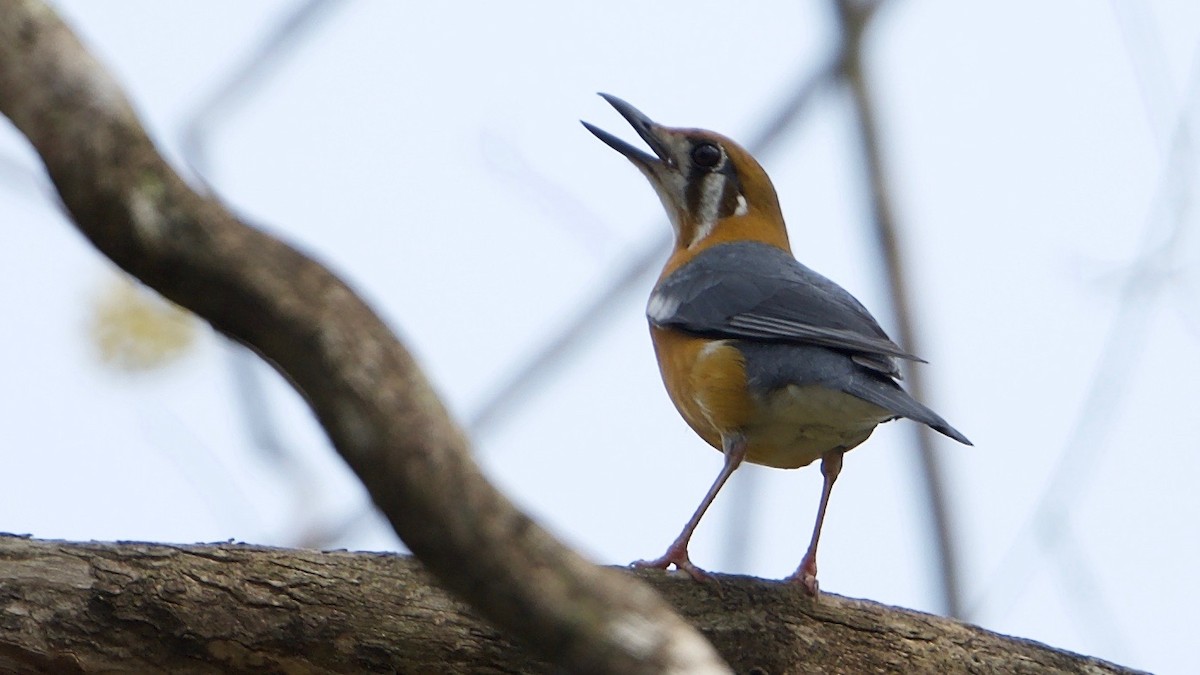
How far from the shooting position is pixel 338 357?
8.06 feet

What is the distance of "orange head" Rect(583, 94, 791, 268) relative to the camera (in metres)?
7.96

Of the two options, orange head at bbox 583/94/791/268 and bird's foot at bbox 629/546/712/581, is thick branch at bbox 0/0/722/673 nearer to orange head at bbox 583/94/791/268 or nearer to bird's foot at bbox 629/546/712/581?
bird's foot at bbox 629/546/712/581

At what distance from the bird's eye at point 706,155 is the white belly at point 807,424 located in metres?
2.21

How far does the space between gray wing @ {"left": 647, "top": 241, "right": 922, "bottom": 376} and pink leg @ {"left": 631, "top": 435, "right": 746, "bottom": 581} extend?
51 cm

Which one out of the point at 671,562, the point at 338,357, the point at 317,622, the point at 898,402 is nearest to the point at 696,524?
the point at 671,562

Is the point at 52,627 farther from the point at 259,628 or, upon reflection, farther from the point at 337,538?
the point at 337,538

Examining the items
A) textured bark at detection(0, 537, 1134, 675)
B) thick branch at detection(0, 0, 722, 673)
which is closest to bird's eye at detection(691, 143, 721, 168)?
textured bark at detection(0, 537, 1134, 675)

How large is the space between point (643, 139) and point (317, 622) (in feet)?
13.3

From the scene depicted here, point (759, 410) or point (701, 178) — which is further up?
point (701, 178)

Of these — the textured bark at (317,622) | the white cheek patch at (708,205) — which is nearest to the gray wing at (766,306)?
the white cheek patch at (708,205)

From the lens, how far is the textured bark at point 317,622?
4691 millimetres

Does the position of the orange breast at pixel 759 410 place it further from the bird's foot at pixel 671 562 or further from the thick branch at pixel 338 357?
the thick branch at pixel 338 357

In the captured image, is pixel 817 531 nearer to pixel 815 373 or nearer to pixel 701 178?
pixel 815 373

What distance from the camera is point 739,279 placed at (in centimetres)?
695
